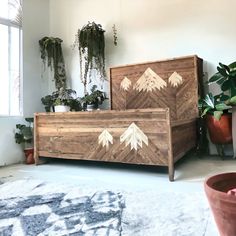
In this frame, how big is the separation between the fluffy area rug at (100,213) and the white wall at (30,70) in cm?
179

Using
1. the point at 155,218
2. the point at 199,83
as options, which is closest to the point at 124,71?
the point at 199,83

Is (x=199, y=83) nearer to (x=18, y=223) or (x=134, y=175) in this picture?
(x=134, y=175)

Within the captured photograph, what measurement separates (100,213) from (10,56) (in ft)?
11.0

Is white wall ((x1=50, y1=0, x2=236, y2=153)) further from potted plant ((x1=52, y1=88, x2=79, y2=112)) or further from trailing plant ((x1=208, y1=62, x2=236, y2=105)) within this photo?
potted plant ((x1=52, y1=88, x2=79, y2=112))

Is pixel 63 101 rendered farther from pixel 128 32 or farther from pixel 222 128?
pixel 222 128

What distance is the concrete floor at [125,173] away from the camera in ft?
8.22

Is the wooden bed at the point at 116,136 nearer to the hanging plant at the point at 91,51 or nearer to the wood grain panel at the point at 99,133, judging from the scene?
the wood grain panel at the point at 99,133

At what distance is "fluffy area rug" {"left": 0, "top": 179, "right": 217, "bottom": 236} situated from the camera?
1.48 meters

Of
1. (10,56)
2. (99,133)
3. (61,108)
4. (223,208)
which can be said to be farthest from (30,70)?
(223,208)

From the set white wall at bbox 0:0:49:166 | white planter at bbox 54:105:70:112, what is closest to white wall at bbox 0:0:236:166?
white wall at bbox 0:0:49:166

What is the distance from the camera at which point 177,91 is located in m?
3.98

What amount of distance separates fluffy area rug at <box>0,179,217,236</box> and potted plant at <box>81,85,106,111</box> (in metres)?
2.13

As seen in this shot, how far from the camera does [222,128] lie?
3.60 metres

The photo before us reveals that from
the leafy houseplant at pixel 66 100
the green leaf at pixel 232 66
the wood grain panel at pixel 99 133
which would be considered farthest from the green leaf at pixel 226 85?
the leafy houseplant at pixel 66 100
